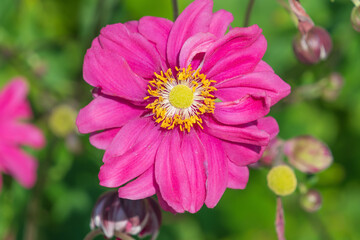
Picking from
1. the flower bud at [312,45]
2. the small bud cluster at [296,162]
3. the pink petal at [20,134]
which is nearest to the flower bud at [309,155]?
the small bud cluster at [296,162]

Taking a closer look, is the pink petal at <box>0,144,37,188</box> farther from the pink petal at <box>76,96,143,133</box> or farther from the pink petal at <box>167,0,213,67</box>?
the pink petal at <box>167,0,213,67</box>

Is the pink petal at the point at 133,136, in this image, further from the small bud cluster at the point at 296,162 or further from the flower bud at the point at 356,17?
the flower bud at the point at 356,17

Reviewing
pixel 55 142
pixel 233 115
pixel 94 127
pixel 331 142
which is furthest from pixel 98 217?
pixel 331 142

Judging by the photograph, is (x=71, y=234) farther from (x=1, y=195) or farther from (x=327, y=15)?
(x=327, y=15)

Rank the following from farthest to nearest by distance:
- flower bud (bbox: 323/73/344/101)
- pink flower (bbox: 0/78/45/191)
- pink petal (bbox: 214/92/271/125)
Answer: pink flower (bbox: 0/78/45/191) → flower bud (bbox: 323/73/344/101) → pink petal (bbox: 214/92/271/125)

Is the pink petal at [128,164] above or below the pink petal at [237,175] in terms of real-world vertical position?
above

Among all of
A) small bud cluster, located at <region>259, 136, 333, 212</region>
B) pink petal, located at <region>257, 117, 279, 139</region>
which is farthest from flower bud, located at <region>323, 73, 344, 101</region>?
pink petal, located at <region>257, 117, 279, 139</region>
